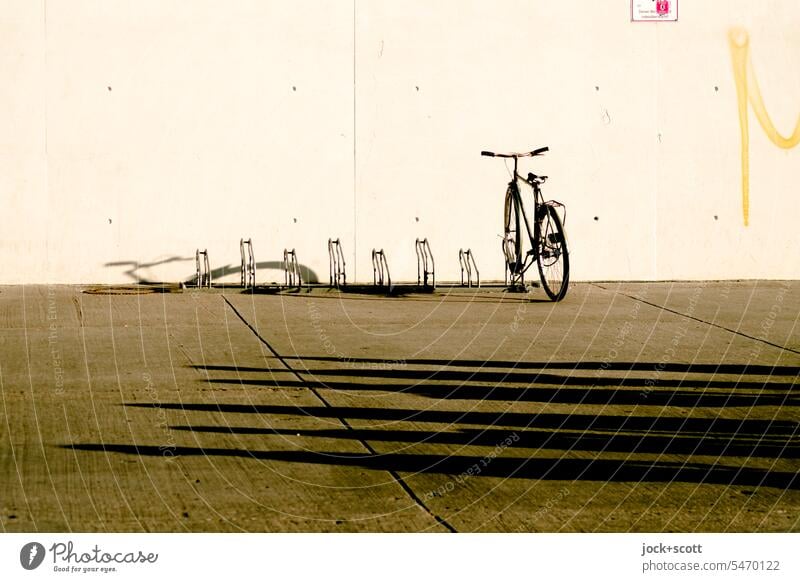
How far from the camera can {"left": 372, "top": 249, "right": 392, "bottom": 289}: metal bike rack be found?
12641 mm

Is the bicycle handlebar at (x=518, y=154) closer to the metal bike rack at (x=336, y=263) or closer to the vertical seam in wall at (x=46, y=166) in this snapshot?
the metal bike rack at (x=336, y=263)

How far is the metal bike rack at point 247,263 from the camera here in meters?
12.5

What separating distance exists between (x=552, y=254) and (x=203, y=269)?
11.7ft

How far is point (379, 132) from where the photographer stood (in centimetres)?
1287

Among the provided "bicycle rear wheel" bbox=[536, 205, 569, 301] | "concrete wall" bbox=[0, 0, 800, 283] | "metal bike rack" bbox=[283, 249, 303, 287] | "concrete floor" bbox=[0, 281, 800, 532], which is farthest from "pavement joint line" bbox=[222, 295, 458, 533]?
"concrete wall" bbox=[0, 0, 800, 283]

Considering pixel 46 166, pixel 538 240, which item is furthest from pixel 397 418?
pixel 46 166

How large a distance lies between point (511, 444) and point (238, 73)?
764 centimetres

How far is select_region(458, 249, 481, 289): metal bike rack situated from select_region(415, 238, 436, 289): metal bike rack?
29 centimetres

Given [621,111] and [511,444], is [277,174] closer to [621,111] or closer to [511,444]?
[621,111]

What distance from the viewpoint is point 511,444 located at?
5887 mm

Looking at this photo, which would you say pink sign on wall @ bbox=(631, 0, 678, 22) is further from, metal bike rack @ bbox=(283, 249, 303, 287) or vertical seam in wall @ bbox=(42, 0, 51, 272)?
vertical seam in wall @ bbox=(42, 0, 51, 272)

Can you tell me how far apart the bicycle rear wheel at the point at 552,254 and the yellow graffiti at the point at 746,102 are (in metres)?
2.71

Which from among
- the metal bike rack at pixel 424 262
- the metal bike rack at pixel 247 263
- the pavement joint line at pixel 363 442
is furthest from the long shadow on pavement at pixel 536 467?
the metal bike rack at pixel 424 262

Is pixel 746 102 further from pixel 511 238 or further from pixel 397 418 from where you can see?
pixel 397 418
